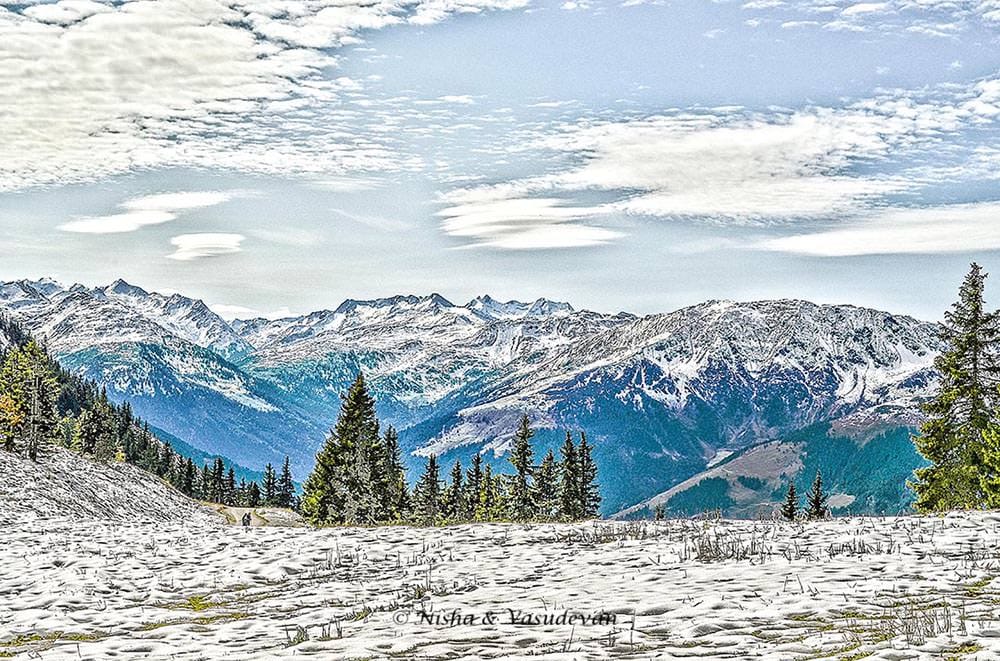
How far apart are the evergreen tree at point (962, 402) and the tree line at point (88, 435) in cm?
4992

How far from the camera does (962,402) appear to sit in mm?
44656

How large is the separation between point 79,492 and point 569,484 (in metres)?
45.7

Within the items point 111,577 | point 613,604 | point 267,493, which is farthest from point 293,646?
point 267,493

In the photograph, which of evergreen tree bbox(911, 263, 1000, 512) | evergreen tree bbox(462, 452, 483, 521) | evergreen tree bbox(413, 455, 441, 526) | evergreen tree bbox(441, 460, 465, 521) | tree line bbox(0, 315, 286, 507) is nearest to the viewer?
evergreen tree bbox(911, 263, 1000, 512)

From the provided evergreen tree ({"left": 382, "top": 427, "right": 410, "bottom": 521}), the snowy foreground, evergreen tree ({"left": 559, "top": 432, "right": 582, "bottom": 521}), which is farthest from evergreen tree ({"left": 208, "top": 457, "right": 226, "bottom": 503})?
the snowy foreground

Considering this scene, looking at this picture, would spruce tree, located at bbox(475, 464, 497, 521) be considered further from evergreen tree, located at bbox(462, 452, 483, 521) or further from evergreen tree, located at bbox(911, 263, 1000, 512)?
evergreen tree, located at bbox(911, 263, 1000, 512)

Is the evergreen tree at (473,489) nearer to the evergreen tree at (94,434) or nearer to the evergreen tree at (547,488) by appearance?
the evergreen tree at (547,488)

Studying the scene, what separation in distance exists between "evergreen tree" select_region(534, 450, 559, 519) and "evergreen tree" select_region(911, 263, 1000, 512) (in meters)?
43.0

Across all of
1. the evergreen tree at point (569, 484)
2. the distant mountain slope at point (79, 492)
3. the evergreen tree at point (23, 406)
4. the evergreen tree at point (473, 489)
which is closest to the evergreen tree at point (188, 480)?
the evergreen tree at point (473, 489)

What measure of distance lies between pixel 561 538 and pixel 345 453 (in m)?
45.7

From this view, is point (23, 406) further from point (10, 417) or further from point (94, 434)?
point (94, 434)

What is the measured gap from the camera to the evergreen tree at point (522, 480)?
274ft

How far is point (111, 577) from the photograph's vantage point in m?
18.2

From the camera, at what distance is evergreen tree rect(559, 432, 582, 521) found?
83.4 m
